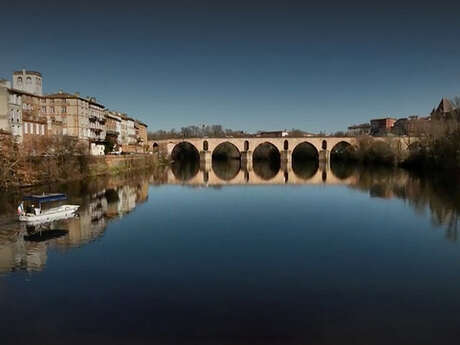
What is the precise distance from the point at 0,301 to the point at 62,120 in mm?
36199

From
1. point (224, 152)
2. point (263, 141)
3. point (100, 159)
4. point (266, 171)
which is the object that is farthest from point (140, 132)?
point (100, 159)

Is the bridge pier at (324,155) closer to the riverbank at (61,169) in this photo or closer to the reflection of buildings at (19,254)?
the riverbank at (61,169)

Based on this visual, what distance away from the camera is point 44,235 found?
14297 millimetres

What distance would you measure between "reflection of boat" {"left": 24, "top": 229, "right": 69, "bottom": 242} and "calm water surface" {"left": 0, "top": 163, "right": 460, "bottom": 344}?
0.67 ft

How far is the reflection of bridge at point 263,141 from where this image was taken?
7531 cm

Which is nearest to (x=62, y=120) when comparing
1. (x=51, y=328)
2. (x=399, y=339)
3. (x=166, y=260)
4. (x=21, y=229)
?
(x=21, y=229)

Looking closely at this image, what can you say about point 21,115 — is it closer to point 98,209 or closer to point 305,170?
point 98,209

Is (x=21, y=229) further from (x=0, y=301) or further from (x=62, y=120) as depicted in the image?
(x=62, y=120)

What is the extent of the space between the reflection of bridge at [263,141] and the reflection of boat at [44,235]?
59.3 meters

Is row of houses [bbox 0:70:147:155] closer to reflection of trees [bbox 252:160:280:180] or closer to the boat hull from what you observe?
the boat hull

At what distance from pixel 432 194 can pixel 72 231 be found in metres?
22.4

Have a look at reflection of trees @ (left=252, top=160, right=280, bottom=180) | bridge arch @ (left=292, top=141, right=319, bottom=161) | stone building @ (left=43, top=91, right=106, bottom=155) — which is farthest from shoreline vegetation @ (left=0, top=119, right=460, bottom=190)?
bridge arch @ (left=292, top=141, right=319, bottom=161)

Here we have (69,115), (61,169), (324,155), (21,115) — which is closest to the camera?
(61,169)

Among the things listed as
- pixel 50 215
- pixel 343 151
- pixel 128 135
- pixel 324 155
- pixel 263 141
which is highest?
pixel 128 135
